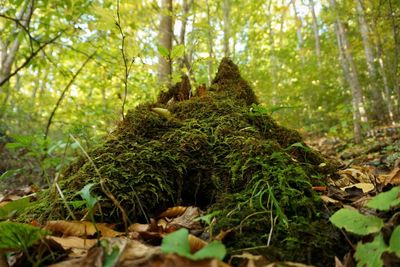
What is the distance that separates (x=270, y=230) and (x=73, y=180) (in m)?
1.13

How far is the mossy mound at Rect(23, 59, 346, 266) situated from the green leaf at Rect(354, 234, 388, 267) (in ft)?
0.42

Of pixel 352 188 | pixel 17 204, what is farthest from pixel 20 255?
pixel 352 188

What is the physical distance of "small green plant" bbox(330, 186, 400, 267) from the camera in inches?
39.3

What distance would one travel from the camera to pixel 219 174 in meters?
1.77

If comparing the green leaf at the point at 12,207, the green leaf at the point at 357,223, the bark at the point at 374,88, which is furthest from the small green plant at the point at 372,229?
the bark at the point at 374,88

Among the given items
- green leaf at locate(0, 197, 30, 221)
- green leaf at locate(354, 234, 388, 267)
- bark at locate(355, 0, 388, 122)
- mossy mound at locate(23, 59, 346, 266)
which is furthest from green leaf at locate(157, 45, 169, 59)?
bark at locate(355, 0, 388, 122)

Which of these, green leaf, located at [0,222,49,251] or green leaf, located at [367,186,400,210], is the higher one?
green leaf, located at [367,186,400,210]

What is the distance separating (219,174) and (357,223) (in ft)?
2.58

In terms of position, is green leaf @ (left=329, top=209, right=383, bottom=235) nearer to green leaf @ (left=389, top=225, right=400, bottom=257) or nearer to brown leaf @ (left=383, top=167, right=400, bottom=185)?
green leaf @ (left=389, top=225, right=400, bottom=257)

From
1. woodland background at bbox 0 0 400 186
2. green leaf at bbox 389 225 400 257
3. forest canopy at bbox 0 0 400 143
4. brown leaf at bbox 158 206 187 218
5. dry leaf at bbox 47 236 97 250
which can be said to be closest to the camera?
green leaf at bbox 389 225 400 257

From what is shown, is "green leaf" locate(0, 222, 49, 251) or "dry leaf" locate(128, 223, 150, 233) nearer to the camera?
"green leaf" locate(0, 222, 49, 251)

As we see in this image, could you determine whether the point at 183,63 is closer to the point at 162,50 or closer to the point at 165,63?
the point at 165,63

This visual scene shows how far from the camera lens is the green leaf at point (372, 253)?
3.26ft

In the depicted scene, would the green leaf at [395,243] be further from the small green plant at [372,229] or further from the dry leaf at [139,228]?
the dry leaf at [139,228]
